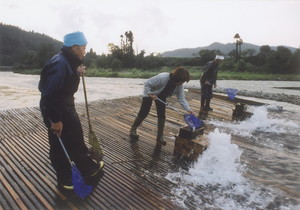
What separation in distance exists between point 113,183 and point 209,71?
216 inches

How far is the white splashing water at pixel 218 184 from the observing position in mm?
3037

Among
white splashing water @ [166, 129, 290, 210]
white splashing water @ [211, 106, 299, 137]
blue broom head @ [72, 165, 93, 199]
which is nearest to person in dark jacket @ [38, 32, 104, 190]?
blue broom head @ [72, 165, 93, 199]

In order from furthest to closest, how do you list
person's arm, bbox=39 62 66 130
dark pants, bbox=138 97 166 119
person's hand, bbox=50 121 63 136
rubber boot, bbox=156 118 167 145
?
rubber boot, bbox=156 118 167 145 → dark pants, bbox=138 97 166 119 → person's hand, bbox=50 121 63 136 → person's arm, bbox=39 62 66 130

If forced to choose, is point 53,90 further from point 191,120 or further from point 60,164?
point 191,120

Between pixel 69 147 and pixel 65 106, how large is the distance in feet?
1.65

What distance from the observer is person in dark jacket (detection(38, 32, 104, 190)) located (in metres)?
2.61

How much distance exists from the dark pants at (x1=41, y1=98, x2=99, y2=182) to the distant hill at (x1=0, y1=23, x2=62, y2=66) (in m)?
102

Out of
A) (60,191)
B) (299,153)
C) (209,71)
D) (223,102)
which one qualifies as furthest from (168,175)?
(223,102)

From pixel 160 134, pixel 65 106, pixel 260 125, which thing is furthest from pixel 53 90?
pixel 260 125

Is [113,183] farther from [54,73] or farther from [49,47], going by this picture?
[49,47]

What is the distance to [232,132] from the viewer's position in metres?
6.16

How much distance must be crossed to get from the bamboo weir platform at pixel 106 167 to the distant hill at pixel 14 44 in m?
98.7

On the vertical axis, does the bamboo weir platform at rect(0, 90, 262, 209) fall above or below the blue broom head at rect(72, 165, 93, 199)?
below

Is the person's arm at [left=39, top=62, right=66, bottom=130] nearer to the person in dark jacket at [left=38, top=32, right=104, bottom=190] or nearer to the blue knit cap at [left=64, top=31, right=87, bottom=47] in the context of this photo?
the person in dark jacket at [left=38, top=32, right=104, bottom=190]
